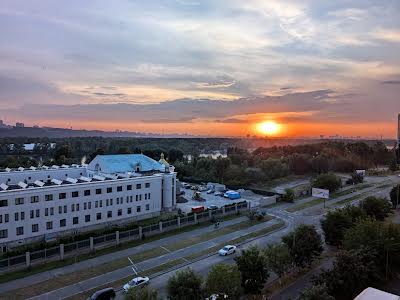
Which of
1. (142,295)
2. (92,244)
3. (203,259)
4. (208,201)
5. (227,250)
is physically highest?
(142,295)

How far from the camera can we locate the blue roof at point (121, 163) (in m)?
59.0

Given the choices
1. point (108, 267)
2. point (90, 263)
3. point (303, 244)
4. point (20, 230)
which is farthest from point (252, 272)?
point (20, 230)

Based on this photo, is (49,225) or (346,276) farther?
(49,225)

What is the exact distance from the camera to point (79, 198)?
149 feet

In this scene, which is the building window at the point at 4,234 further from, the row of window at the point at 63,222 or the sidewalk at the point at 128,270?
the sidewalk at the point at 128,270

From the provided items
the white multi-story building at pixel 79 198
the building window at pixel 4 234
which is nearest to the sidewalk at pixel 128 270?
the building window at pixel 4 234

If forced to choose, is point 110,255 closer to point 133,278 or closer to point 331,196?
point 133,278

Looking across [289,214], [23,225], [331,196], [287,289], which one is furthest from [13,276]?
[331,196]

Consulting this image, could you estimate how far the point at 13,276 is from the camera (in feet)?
107

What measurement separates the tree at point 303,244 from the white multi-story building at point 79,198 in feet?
→ 85.0

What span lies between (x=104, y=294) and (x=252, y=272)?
11.9 meters

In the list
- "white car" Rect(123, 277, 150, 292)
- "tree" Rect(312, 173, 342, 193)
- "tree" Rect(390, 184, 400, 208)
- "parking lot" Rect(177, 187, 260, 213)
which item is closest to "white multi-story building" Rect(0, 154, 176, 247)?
"parking lot" Rect(177, 187, 260, 213)

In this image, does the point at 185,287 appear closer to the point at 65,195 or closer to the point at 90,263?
the point at 90,263

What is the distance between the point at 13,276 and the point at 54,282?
441 centimetres
